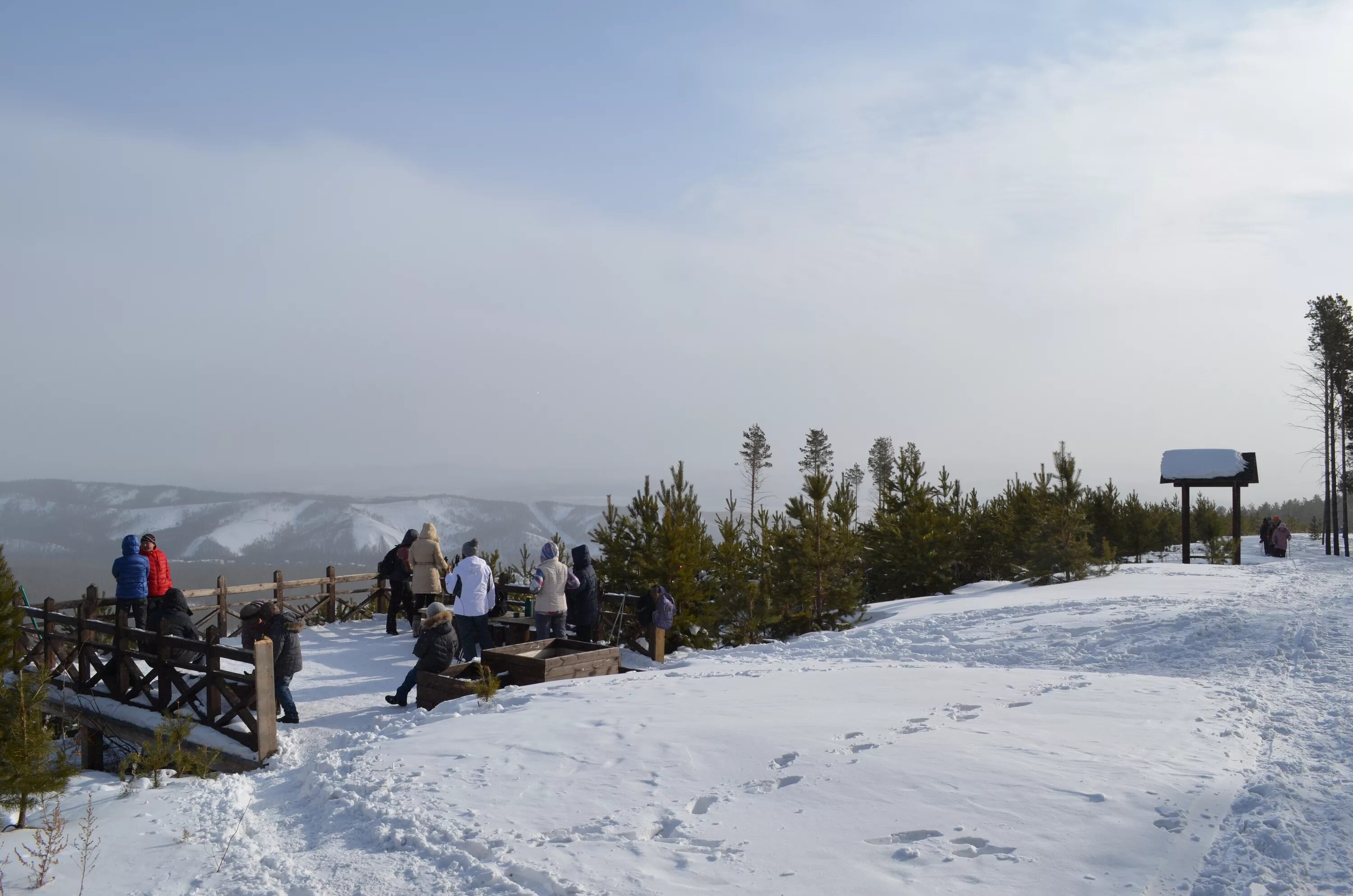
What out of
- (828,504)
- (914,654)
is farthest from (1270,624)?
(828,504)

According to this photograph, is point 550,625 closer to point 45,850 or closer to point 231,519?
point 45,850

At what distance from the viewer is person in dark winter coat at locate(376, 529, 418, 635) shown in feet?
53.5

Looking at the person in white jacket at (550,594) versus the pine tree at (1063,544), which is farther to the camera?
the pine tree at (1063,544)

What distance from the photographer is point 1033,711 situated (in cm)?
802

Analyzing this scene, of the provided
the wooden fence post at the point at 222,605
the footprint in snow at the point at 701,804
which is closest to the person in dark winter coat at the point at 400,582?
the wooden fence post at the point at 222,605

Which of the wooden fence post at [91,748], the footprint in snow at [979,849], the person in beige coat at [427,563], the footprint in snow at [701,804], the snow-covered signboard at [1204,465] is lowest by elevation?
the wooden fence post at [91,748]

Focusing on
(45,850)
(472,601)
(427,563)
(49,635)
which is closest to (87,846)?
(45,850)

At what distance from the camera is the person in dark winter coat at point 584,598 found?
14148 millimetres

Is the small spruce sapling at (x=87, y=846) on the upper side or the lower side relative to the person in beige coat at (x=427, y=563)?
lower

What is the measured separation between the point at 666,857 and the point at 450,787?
6.86 ft

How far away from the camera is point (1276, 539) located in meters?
33.6

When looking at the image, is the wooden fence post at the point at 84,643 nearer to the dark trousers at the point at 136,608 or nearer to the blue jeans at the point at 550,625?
the dark trousers at the point at 136,608

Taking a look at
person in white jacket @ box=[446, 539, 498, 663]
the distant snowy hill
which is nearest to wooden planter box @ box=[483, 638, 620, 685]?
person in white jacket @ box=[446, 539, 498, 663]

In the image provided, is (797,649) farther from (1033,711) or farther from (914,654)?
(1033,711)
